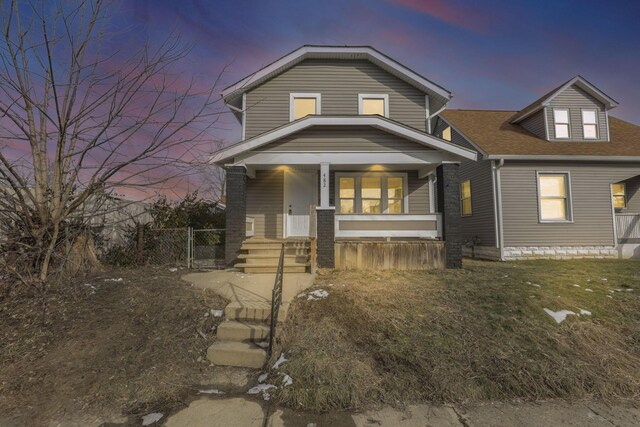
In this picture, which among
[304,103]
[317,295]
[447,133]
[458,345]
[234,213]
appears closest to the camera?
[458,345]

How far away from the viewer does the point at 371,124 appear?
857 centimetres

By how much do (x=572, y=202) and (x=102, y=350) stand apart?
46.5ft

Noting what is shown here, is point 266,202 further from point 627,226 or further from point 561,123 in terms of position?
point 627,226

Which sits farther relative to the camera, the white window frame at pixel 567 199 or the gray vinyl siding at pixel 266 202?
the white window frame at pixel 567 199

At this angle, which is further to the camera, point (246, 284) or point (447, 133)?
point (447, 133)

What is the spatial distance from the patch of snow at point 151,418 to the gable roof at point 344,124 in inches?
251

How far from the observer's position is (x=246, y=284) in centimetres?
642

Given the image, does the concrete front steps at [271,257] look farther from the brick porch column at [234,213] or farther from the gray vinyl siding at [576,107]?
the gray vinyl siding at [576,107]

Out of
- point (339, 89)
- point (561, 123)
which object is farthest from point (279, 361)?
point (561, 123)

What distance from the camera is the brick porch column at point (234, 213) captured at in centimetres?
843

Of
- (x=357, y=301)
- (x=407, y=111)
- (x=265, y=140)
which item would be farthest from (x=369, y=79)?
(x=357, y=301)

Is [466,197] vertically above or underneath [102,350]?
above

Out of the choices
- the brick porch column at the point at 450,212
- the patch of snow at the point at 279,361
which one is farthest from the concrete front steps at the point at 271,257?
the patch of snow at the point at 279,361

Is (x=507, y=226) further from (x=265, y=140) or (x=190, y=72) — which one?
(x=190, y=72)
